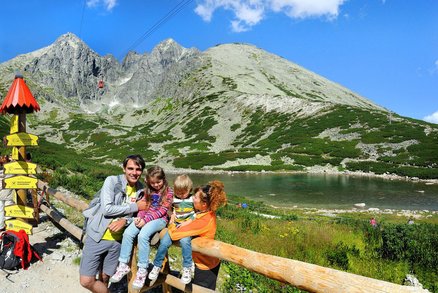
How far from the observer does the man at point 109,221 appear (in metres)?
5.25

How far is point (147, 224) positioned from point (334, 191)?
38.2 m

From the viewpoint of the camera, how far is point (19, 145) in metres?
8.51

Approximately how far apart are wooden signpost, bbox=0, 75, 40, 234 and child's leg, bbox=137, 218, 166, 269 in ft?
18.1

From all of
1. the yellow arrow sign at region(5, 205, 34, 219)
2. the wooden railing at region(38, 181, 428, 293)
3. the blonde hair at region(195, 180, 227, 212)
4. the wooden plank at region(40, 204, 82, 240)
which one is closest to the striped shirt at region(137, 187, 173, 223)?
the blonde hair at region(195, 180, 227, 212)

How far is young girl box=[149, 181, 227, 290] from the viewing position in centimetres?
499

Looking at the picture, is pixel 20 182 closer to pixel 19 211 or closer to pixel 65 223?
pixel 19 211

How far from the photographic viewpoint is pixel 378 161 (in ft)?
200

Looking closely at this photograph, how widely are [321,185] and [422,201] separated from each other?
1285 cm

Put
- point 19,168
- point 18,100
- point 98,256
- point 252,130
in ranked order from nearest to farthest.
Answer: point 98,256
point 18,100
point 19,168
point 252,130

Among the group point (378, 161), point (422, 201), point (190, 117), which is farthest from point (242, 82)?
point (422, 201)

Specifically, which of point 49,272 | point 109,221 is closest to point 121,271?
point 109,221

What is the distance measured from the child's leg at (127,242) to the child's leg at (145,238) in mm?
192

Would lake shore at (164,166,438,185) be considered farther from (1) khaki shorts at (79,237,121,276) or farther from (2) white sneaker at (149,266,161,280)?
(1) khaki shorts at (79,237,121,276)

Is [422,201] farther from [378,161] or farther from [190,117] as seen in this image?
[190,117]
